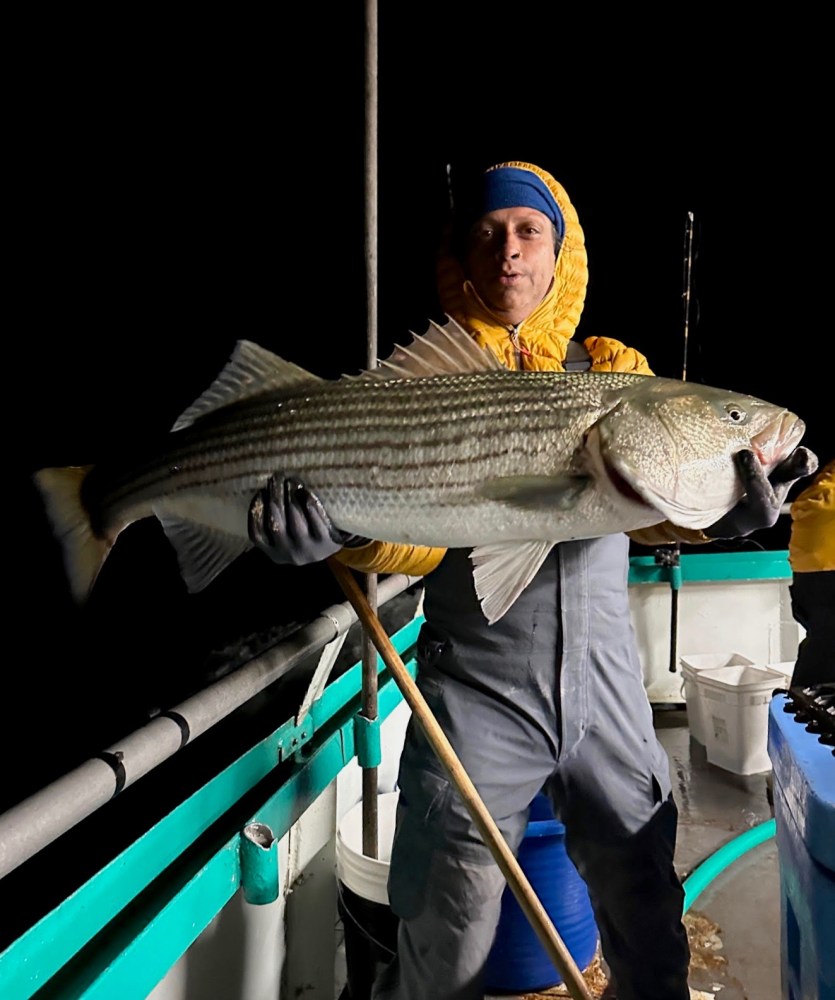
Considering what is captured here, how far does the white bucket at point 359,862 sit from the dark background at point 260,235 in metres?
6.04

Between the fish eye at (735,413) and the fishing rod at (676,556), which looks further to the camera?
the fishing rod at (676,556)

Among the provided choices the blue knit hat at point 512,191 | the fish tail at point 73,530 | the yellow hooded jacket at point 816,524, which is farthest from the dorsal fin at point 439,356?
the yellow hooded jacket at point 816,524

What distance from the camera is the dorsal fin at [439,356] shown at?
169 centimetres

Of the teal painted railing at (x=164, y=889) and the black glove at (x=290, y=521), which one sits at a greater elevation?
the black glove at (x=290, y=521)

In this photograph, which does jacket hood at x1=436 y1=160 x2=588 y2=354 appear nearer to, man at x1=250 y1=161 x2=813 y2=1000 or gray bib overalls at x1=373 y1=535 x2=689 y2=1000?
man at x1=250 y1=161 x2=813 y2=1000

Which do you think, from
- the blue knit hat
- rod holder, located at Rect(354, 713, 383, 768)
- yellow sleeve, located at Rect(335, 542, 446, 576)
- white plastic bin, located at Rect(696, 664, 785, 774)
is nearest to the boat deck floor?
white plastic bin, located at Rect(696, 664, 785, 774)

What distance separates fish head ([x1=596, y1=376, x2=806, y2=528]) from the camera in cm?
146

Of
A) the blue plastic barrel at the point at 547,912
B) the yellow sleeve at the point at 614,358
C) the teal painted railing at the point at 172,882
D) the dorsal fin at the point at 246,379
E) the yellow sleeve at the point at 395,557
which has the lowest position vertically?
the blue plastic barrel at the point at 547,912

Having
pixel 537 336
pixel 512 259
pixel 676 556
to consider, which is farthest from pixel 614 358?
pixel 676 556

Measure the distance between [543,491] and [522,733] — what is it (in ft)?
2.26

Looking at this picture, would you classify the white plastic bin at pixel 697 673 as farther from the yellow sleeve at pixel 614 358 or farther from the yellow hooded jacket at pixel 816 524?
the yellow sleeve at pixel 614 358

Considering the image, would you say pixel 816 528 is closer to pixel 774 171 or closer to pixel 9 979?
pixel 9 979

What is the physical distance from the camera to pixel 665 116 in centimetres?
1648

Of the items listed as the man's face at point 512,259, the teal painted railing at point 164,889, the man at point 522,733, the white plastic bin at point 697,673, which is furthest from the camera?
the white plastic bin at point 697,673
